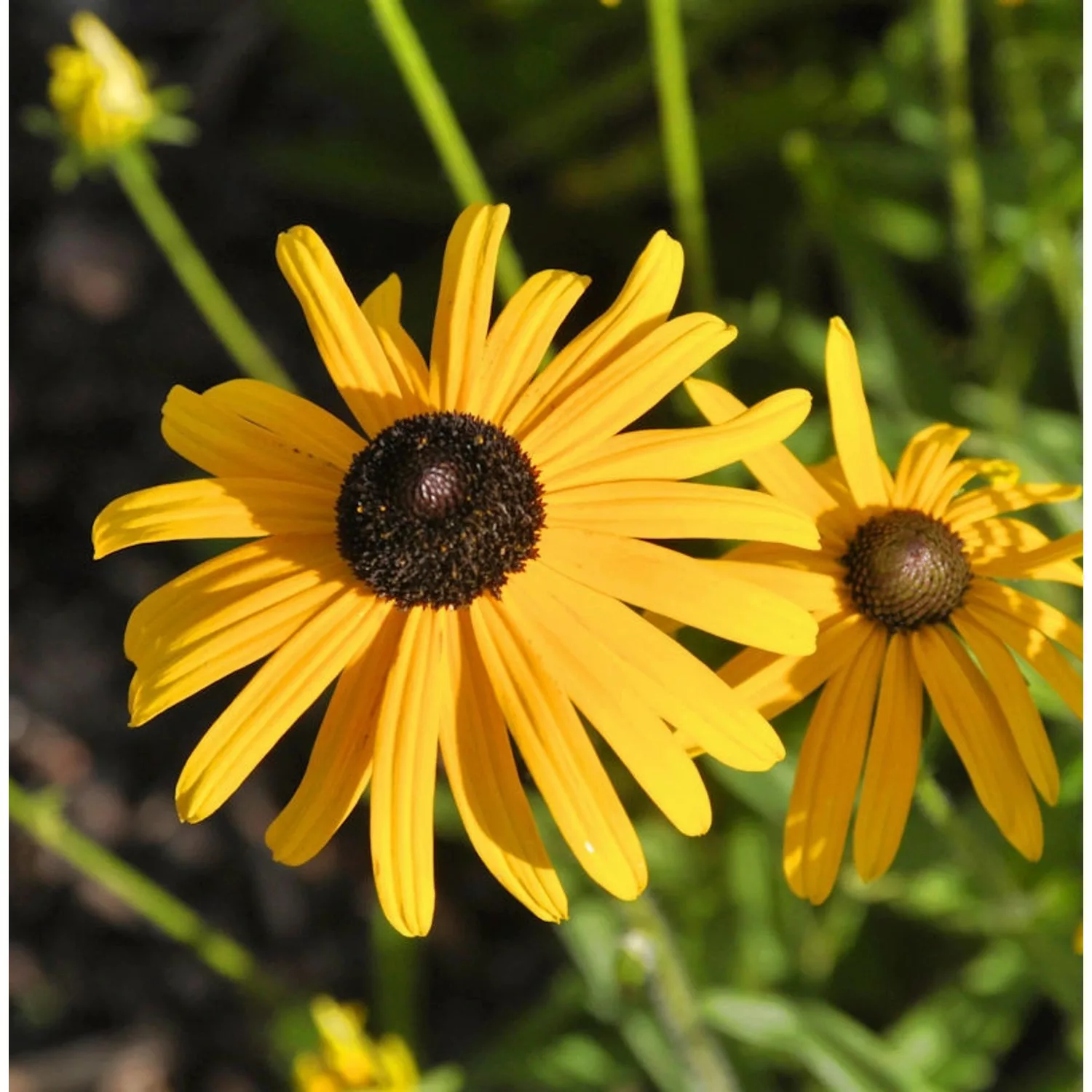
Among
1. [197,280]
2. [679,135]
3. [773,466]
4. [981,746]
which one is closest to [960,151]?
[679,135]

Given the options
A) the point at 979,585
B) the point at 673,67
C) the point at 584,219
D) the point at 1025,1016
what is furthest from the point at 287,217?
the point at 1025,1016

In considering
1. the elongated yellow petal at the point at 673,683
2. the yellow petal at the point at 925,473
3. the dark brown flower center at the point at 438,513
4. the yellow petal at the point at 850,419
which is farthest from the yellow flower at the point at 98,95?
the yellow petal at the point at 925,473

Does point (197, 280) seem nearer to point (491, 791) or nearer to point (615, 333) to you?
point (615, 333)

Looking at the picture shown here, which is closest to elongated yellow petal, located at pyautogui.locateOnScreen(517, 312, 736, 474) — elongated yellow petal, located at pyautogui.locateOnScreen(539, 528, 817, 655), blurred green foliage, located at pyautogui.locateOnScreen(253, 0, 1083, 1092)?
elongated yellow petal, located at pyautogui.locateOnScreen(539, 528, 817, 655)

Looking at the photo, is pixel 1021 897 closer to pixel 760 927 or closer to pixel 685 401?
pixel 760 927

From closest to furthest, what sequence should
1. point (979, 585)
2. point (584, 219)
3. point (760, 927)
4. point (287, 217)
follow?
1. point (979, 585)
2. point (760, 927)
3. point (584, 219)
4. point (287, 217)

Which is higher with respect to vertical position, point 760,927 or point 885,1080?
point 760,927
